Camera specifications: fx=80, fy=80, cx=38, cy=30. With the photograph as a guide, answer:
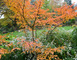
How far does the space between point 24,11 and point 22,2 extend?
9.0 inches

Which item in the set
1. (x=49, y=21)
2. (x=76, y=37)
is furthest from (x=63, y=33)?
(x=49, y=21)

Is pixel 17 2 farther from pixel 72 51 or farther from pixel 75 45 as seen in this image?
pixel 75 45

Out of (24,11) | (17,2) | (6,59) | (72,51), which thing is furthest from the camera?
(72,51)

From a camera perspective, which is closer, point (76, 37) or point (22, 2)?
point (22, 2)

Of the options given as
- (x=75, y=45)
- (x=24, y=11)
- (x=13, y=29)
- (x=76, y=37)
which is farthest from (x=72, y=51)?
(x=13, y=29)

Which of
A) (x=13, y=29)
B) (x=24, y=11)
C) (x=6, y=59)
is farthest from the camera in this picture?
(x=13, y=29)

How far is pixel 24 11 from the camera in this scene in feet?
6.61

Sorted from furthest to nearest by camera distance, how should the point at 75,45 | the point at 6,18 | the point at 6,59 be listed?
the point at 6,18
the point at 75,45
the point at 6,59

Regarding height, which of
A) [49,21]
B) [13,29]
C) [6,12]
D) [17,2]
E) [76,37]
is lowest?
[13,29]

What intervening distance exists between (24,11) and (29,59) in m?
1.34

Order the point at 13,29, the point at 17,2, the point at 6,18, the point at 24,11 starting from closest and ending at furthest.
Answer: the point at 17,2, the point at 24,11, the point at 6,18, the point at 13,29

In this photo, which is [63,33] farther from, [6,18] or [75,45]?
[6,18]

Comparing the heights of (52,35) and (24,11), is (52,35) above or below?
below

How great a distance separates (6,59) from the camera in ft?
7.23
